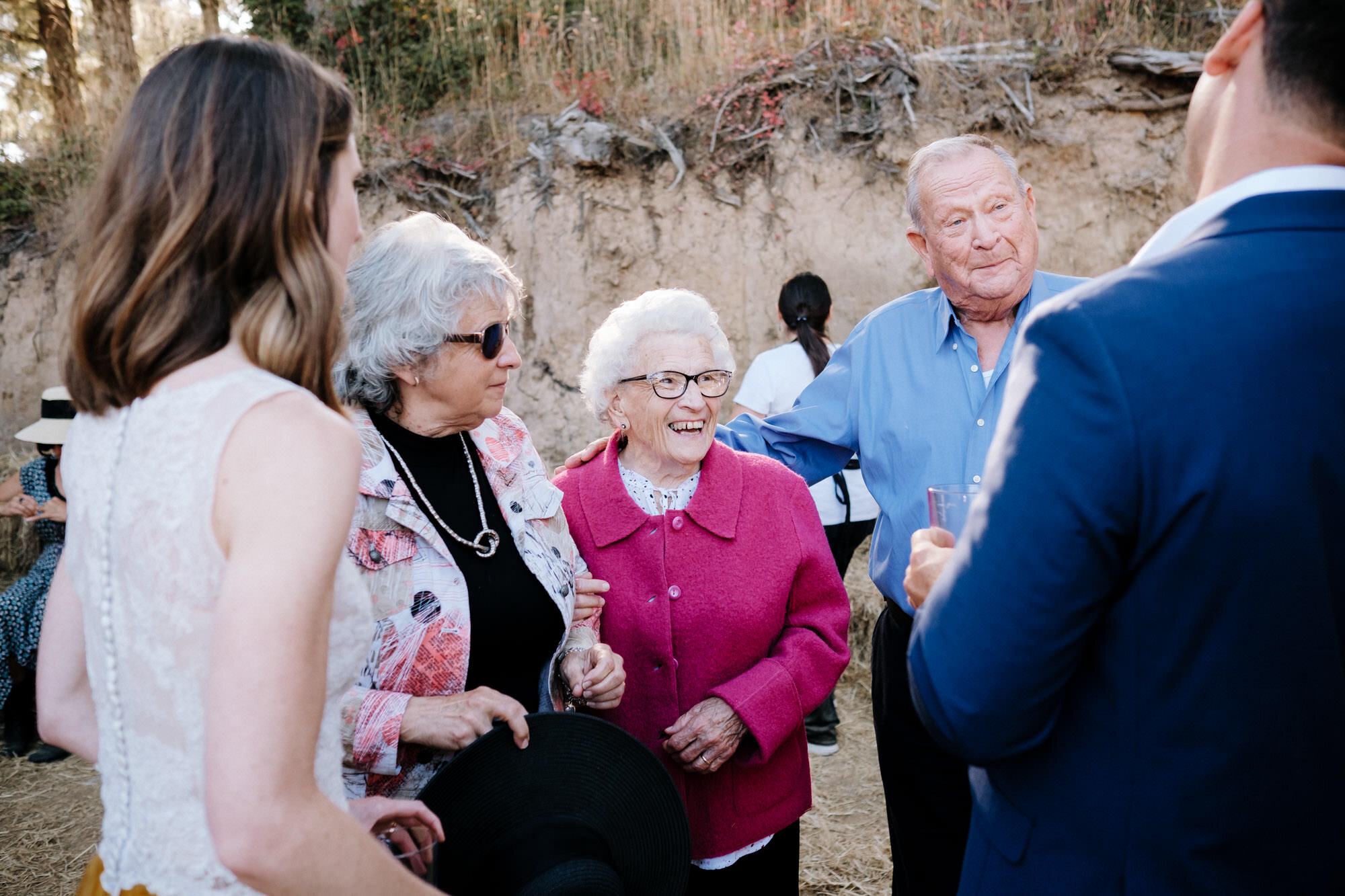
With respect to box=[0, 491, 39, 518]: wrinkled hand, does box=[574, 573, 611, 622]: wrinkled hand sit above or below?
above

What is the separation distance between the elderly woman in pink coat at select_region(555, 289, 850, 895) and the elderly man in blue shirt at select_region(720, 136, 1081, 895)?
25cm

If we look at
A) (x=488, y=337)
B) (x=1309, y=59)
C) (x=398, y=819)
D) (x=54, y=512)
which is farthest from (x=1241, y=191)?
(x=54, y=512)

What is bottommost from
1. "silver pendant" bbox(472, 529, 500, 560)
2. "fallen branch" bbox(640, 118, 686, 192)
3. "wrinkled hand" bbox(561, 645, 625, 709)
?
"wrinkled hand" bbox(561, 645, 625, 709)

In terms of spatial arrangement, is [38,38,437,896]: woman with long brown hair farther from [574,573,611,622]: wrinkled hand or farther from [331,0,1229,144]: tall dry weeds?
[331,0,1229,144]: tall dry weeds

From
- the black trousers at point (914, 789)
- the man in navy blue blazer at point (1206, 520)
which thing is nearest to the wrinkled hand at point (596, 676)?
the black trousers at point (914, 789)

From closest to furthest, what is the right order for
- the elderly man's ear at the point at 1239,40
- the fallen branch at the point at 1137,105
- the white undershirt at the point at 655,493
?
the elderly man's ear at the point at 1239,40, the white undershirt at the point at 655,493, the fallen branch at the point at 1137,105

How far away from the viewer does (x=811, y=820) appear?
14.5 ft

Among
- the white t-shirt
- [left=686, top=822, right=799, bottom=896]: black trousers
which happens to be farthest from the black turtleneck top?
the white t-shirt

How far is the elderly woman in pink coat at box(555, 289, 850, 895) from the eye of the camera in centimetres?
246

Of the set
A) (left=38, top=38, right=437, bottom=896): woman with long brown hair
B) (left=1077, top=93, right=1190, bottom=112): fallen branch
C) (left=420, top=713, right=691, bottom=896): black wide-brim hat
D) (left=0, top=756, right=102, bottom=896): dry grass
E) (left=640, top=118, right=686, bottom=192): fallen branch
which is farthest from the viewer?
(left=640, top=118, right=686, bottom=192): fallen branch

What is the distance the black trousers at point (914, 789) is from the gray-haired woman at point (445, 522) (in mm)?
919

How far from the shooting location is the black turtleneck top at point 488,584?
221 centimetres

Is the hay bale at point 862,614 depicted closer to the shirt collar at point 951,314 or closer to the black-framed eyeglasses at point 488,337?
the shirt collar at point 951,314

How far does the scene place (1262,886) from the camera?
1135mm
